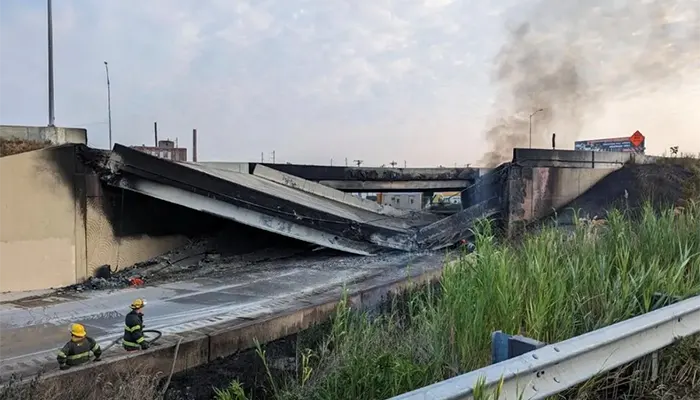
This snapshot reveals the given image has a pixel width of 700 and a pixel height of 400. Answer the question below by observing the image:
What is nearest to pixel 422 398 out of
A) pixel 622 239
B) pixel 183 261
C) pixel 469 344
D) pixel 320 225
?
pixel 469 344

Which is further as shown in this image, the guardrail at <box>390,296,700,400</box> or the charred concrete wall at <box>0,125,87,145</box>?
the charred concrete wall at <box>0,125,87,145</box>

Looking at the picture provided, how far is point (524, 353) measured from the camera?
234cm

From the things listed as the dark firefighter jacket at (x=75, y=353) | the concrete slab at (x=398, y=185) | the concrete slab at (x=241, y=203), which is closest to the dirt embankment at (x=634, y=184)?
the concrete slab at (x=398, y=185)

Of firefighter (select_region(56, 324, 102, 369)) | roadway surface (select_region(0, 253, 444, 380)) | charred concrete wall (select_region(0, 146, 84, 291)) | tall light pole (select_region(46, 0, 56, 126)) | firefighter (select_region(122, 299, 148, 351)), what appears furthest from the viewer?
tall light pole (select_region(46, 0, 56, 126))

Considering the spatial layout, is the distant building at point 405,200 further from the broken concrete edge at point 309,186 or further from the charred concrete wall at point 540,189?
the charred concrete wall at point 540,189

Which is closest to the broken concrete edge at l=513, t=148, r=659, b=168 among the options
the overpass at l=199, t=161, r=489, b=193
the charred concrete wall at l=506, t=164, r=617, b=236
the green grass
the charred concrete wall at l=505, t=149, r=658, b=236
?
the charred concrete wall at l=505, t=149, r=658, b=236

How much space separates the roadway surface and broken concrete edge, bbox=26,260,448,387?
0.92 ft

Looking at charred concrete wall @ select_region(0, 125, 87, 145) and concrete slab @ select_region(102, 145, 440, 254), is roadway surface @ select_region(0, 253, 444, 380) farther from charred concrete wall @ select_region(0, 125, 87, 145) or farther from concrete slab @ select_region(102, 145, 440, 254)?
charred concrete wall @ select_region(0, 125, 87, 145)

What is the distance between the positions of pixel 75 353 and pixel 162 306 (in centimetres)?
303

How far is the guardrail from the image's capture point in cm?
194

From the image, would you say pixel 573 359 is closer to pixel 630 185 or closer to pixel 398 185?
pixel 630 185

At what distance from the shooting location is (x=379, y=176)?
1822 centimetres

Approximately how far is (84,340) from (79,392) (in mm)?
1087

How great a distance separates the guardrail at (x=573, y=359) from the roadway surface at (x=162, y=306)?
2734 millimetres
